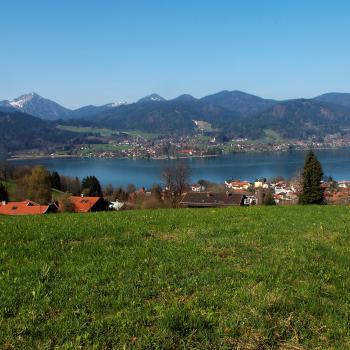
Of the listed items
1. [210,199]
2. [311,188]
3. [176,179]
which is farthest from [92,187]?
[311,188]

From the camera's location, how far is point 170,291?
21.0 ft

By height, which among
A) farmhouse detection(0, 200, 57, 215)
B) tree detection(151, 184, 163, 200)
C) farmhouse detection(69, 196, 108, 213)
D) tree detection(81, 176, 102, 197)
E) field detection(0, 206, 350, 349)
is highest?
field detection(0, 206, 350, 349)

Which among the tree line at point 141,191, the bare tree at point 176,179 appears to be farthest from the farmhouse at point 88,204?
the bare tree at point 176,179

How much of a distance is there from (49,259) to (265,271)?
3.69m

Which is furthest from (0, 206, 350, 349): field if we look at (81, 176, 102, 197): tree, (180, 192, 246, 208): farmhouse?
(81, 176, 102, 197): tree

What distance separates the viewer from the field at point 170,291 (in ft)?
16.9

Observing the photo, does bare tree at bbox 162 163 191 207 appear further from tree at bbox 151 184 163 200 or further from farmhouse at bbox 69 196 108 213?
tree at bbox 151 184 163 200

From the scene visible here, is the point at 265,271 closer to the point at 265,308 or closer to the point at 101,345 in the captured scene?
the point at 265,308

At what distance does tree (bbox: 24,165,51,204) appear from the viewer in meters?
76.8

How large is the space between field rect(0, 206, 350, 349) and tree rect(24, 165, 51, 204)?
69.6 m

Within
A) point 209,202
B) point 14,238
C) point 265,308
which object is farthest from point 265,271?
point 209,202

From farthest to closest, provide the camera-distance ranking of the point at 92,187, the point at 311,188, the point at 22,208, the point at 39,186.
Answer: the point at 92,187
the point at 39,186
the point at 311,188
the point at 22,208

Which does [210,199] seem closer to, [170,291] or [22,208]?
[22,208]

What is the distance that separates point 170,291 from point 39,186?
3013 inches
